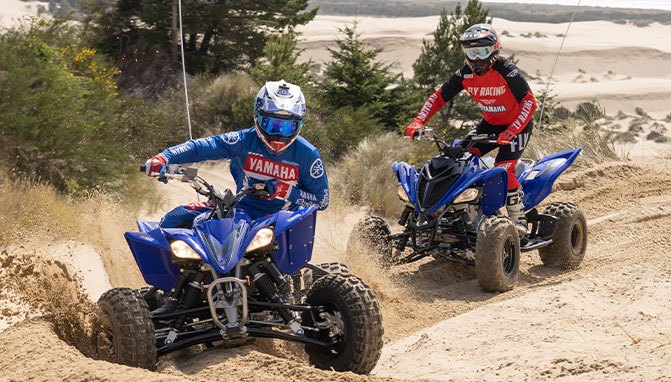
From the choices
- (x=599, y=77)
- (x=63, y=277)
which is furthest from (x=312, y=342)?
(x=599, y=77)

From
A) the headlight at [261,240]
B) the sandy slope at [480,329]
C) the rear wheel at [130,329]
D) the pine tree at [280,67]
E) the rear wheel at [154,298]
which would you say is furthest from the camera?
the pine tree at [280,67]

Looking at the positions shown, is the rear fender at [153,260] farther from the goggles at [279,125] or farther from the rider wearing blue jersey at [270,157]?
the goggles at [279,125]

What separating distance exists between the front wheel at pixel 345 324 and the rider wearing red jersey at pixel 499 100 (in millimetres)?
3989

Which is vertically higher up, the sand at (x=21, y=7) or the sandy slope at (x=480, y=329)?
the sandy slope at (x=480, y=329)

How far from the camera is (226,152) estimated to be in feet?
26.3

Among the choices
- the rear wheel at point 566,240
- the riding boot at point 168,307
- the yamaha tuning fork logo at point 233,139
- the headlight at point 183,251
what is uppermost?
the yamaha tuning fork logo at point 233,139

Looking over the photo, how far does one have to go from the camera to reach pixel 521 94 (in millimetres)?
10758

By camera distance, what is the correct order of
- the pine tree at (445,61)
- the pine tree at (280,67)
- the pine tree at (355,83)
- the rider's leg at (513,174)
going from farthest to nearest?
the pine tree at (445,61), the pine tree at (355,83), the pine tree at (280,67), the rider's leg at (513,174)

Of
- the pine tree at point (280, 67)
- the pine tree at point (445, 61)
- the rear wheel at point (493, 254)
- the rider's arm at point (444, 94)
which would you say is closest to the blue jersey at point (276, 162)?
the rear wheel at point (493, 254)

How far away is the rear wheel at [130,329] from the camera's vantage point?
6.21 m

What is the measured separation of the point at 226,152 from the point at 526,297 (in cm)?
288

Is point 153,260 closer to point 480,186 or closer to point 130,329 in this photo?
point 130,329

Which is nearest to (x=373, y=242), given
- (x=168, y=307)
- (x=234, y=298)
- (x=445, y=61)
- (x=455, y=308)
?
(x=455, y=308)

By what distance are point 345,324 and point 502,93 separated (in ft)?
16.3
